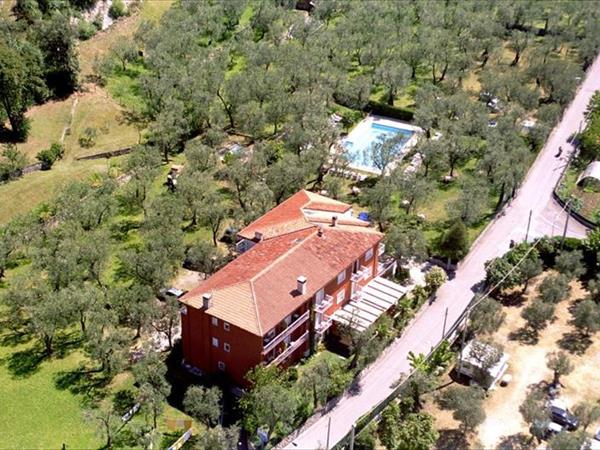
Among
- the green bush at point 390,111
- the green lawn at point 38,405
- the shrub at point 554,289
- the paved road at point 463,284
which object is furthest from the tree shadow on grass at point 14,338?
the green bush at point 390,111

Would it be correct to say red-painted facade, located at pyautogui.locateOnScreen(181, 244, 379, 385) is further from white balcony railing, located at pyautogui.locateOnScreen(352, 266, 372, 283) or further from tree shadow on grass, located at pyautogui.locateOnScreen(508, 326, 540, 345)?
tree shadow on grass, located at pyautogui.locateOnScreen(508, 326, 540, 345)

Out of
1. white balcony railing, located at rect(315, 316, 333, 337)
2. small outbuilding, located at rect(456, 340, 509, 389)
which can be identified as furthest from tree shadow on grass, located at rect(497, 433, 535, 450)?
white balcony railing, located at rect(315, 316, 333, 337)

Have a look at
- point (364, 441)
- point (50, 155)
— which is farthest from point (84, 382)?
point (50, 155)

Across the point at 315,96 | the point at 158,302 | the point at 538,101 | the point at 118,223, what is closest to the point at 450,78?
the point at 538,101

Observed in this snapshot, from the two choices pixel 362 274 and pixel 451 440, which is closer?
pixel 451 440

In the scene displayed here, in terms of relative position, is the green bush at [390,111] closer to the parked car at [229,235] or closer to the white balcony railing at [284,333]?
the parked car at [229,235]

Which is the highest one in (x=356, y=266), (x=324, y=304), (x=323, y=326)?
(x=356, y=266)

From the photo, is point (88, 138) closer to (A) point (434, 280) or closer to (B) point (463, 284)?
(A) point (434, 280)
